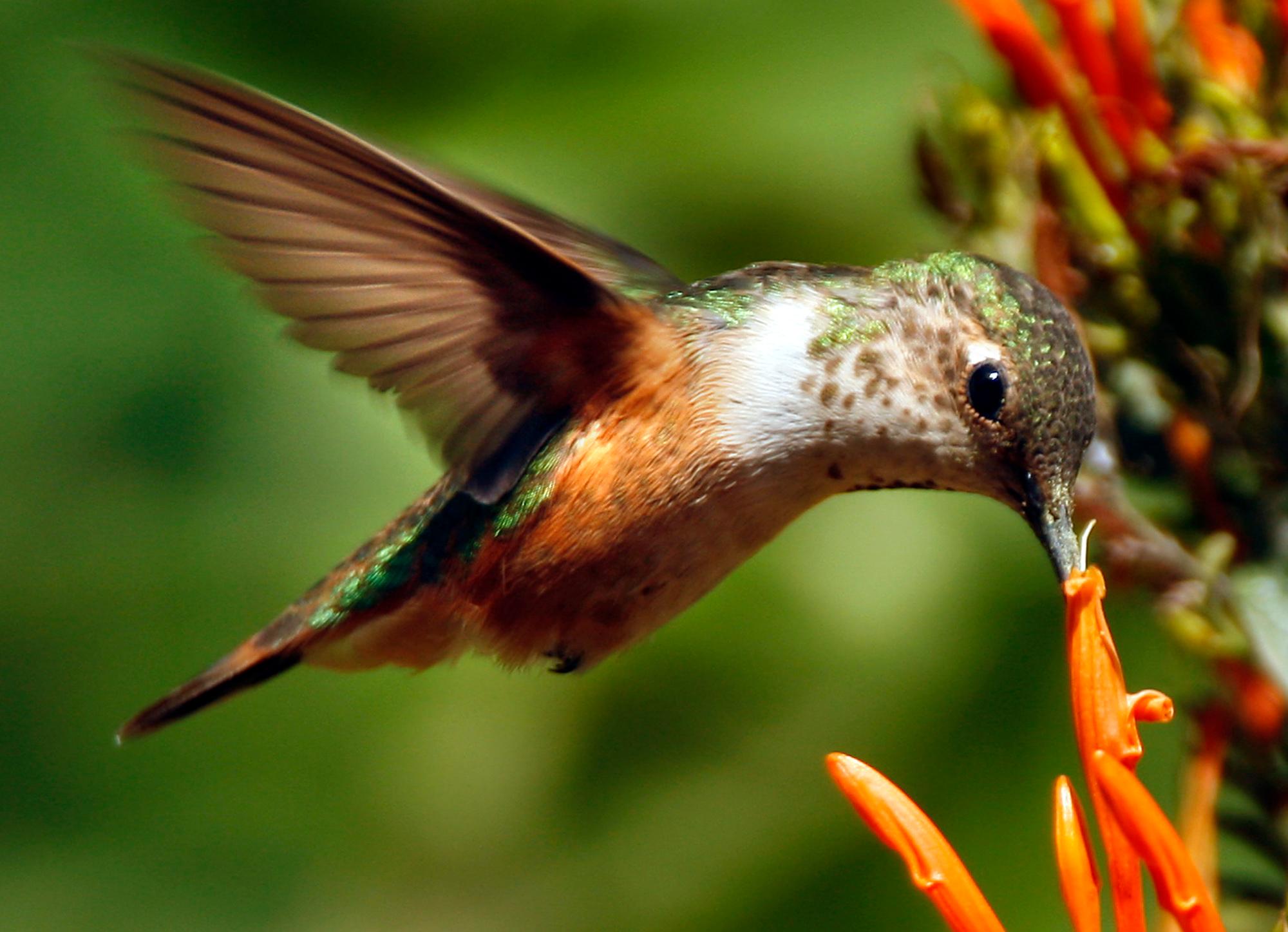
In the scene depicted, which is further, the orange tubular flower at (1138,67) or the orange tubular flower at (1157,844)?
the orange tubular flower at (1138,67)

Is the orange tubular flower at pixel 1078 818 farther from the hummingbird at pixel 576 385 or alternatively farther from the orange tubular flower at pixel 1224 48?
the orange tubular flower at pixel 1224 48

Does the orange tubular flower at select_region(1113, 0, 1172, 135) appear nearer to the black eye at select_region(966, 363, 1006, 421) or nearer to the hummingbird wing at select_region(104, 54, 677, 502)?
the black eye at select_region(966, 363, 1006, 421)

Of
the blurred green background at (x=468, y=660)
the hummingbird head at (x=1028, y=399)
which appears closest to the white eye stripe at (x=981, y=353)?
the hummingbird head at (x=1028, y=399)

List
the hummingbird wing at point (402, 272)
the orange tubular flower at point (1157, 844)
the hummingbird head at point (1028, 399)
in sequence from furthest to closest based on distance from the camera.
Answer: the hummingbird head at point (1028, 399) → the hummingbird wing at point (402, 272) → the orange tubular flower at point (1157, 844)

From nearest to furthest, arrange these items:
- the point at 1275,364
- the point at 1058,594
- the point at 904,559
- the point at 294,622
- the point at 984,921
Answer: the point at 984,921 < the point at 1275,364 < the point at 294,622 < the point at 1058,594 < the point at 904,559

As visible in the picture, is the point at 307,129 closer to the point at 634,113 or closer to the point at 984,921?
the point at 984,921

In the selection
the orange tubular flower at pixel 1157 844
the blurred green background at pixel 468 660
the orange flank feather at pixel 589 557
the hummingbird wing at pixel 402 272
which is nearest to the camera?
the orange tubular flower at pixel 1157 844

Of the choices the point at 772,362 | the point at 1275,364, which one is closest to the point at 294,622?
the point at 772,362
